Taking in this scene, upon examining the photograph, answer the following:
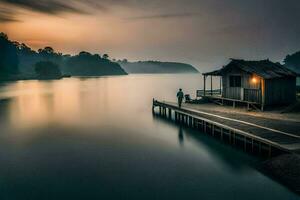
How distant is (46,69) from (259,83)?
16996 centimetres

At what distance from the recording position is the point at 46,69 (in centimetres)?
17812

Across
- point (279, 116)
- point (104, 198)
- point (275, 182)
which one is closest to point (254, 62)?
point (279, 116)

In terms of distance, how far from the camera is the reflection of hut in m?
27.6

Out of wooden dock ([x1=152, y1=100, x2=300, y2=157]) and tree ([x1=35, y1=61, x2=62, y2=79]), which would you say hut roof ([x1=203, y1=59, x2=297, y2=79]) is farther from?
tree ([x1=35, y1=61, x2=62, y2=79])

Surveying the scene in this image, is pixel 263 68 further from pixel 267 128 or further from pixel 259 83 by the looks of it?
pixel 267 128

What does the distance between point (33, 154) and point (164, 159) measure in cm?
1091

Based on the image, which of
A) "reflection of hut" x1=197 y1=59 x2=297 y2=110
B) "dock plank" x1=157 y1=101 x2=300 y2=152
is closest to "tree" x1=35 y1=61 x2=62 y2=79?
"reflection of hut" x1=197 y1=59 x2=297 y2=110

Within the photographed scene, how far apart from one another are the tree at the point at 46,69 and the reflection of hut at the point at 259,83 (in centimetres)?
16160

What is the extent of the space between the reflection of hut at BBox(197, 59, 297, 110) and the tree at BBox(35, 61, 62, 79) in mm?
161599

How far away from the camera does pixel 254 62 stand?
1195 inches

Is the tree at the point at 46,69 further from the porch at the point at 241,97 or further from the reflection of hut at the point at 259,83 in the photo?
the reflection of hut at the point at 259,83

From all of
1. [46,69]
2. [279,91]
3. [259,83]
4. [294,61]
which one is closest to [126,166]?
[259,83]

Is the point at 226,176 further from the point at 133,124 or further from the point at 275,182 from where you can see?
the point at 133,124

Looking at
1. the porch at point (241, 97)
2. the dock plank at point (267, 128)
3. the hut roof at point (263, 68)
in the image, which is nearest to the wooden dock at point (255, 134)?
the dock plank at point (267, 128)
